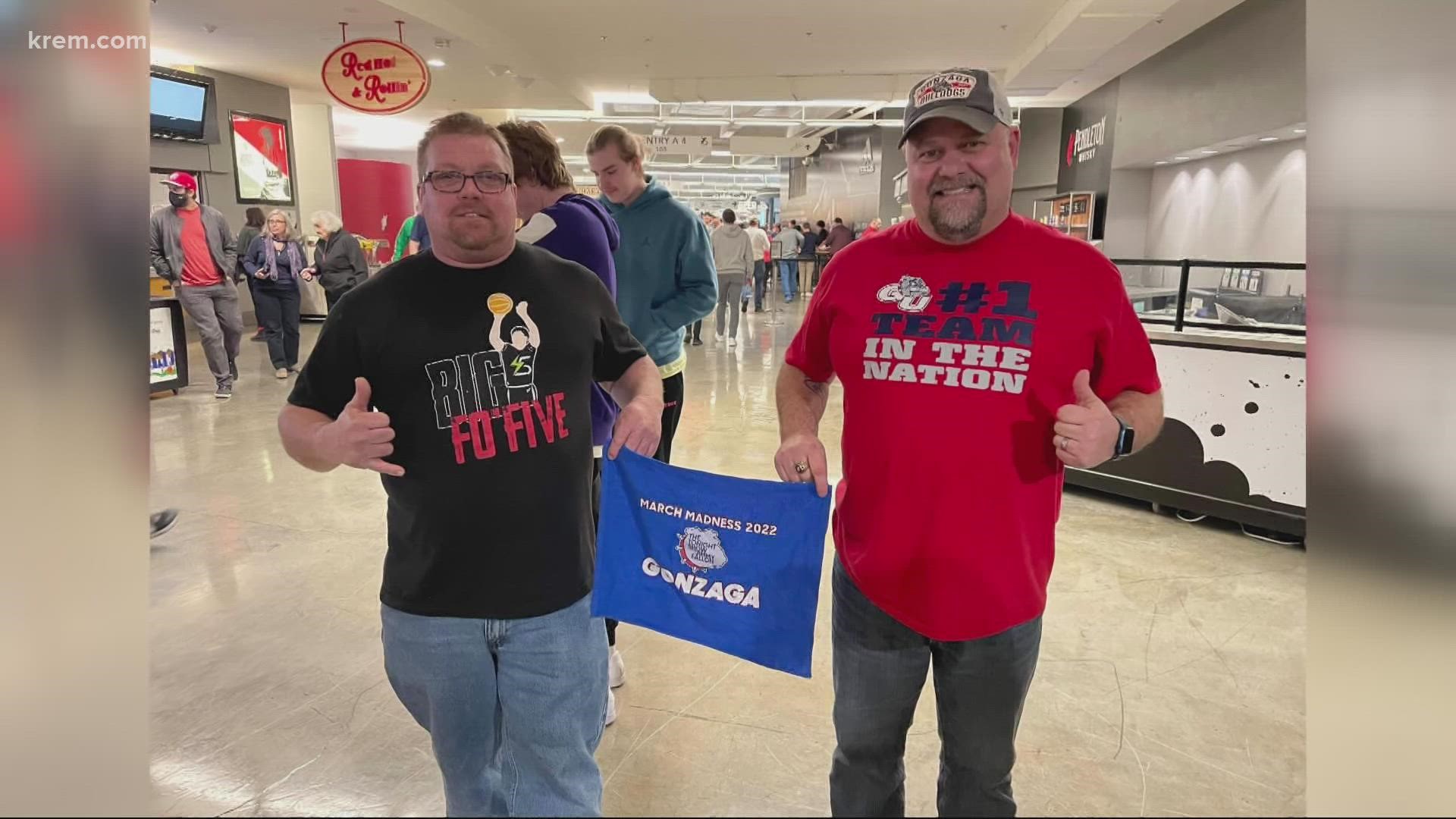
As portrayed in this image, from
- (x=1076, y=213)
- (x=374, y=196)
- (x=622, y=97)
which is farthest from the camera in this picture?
(x=374, y=196)

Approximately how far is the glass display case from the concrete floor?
33.2 ft

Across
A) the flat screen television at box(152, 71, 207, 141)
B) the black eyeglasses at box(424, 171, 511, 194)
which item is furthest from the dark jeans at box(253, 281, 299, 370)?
the black eyeglasses at box(424, 171, 511, 194)

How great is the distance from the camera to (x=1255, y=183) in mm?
9320

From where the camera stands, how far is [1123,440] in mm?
1397

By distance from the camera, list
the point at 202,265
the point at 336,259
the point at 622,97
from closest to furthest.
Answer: the point at 202,265
the point at 336,259
the point at 622,97

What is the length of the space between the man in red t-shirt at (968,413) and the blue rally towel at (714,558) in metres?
0.10

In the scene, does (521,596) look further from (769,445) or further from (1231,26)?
(1231,26)

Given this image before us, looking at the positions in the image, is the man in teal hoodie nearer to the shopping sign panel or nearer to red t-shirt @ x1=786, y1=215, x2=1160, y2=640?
red t-shirt @ x1=786, y1=215, x2=1160, y2=640

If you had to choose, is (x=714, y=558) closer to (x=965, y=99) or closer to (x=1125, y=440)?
(x=1125, y=440)

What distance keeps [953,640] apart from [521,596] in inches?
33.4

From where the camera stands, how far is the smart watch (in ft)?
4.51

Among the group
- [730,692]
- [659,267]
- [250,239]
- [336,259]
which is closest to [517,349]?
[659,267]

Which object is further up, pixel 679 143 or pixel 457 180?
pixel 679 143

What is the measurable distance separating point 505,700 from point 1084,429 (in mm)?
1203
